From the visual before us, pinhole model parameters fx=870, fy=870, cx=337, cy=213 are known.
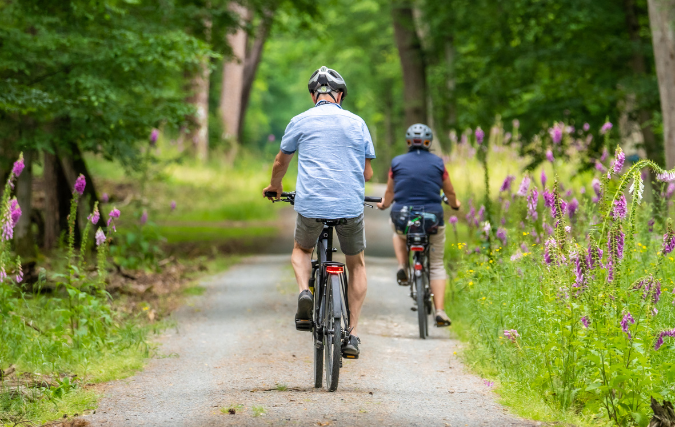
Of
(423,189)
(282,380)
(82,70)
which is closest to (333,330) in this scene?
(282,380)

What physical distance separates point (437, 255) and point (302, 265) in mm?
2805

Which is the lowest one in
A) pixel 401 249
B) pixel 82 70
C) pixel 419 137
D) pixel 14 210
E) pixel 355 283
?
pixel 355 283

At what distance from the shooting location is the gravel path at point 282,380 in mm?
5113

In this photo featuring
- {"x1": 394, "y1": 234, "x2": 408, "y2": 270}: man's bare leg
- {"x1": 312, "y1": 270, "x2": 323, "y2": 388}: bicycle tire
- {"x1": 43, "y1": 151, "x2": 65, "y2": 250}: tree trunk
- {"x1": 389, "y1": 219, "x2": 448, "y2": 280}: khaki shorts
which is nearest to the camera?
{"x1": 312, "y1": 270, "x2": 323, "y2": 388}: bicycle tire

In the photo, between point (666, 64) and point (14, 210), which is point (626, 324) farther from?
point (666, 64)

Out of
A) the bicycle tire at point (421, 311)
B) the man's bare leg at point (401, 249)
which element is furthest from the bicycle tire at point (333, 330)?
the man's bare leg at point (401, 249)

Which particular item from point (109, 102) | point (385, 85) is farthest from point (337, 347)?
point (385, 85)

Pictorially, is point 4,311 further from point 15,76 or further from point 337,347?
point 15,76

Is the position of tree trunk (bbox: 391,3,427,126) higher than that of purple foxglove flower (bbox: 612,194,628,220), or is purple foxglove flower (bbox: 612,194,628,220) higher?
tree trunk (bbox: 391,3,427,126)

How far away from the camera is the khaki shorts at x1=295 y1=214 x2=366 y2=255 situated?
5910mm

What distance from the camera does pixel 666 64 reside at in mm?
10969

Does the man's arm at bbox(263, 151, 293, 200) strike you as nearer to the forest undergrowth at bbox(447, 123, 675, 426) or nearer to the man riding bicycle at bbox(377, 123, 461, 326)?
the forest undergrowth at bbox(447, 123, 675, 426)

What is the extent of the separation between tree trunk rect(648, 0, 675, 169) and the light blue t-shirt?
21.2 feet

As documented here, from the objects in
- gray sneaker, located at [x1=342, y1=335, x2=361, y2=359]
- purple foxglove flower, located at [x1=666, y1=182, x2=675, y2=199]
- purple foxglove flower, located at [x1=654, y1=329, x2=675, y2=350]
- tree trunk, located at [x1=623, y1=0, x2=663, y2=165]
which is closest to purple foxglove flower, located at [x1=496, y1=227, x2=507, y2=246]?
purple foxglove flower, located at [x1=666, y1=182, x2=675, y2=199]
